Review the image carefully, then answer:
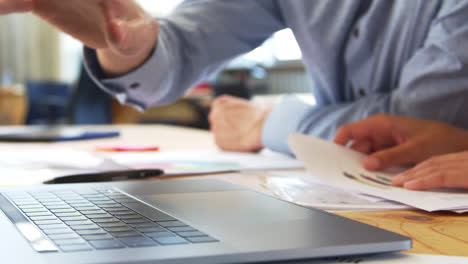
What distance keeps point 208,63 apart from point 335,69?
0.74ft

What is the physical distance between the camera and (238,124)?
106 cm

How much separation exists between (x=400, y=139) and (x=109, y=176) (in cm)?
36

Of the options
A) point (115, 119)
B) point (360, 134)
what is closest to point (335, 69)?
point (360, 134)

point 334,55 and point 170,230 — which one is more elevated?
point 334,55

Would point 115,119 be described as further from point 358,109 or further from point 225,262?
point 225,262

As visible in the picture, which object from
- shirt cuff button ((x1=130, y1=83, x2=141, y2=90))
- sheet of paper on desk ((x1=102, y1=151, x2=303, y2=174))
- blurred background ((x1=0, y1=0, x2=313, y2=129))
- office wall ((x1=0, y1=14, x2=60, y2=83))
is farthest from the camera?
office wall ((x1=0, y1=14, x2=60, y2=83))

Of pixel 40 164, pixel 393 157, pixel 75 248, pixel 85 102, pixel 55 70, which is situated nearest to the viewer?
pixel 75 248

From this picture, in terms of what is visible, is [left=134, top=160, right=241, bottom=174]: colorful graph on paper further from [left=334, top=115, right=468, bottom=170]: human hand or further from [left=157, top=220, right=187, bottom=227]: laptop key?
[left=157, top=220, right=187, bottom=227]: laptop key

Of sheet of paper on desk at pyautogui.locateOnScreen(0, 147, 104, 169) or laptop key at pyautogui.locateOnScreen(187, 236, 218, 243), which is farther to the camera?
sheet of paper on desk at pyautogui.locateOnScreen(0, 147, 104, 169)

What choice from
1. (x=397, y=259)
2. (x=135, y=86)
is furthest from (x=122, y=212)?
(x=135, y=86)

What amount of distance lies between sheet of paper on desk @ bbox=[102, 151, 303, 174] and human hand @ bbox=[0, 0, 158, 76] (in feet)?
0.52

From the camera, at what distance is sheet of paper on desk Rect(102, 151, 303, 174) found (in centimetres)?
78

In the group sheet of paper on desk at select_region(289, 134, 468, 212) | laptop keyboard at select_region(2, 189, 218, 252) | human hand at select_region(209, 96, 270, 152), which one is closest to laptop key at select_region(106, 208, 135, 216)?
laptop keyboard at select_region(2, 189, 218, 252)

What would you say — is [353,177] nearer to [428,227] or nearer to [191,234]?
[428,227]
